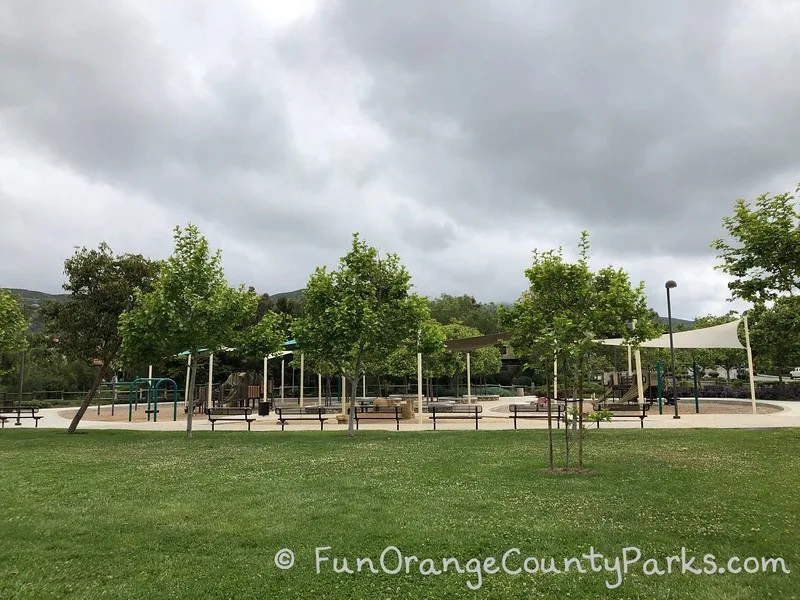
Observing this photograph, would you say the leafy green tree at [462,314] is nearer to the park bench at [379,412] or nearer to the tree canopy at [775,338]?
the tree canopy at [775,338]

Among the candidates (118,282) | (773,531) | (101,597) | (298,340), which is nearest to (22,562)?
(101,597)

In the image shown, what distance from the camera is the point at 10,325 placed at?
1728 centimetres

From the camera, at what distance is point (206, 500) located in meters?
7.11

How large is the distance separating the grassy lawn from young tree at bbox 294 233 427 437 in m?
4.27

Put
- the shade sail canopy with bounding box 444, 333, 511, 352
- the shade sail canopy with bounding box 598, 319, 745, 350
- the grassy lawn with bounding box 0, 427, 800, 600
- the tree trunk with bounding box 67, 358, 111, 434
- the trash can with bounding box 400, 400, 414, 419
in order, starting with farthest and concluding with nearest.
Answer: the shade sail canopy with bounding box 598, 319, 745, 350 < the shade sail canopy with bounding box 444, 333, 511, 352 < the trash can with bounding box 400, 400, 414, 419 < the tree trunk with bounding box 67, 358, 111, 434 < the grassy lawn with bounding box 0, 427, 800, 600

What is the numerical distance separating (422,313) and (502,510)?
9.15 metres

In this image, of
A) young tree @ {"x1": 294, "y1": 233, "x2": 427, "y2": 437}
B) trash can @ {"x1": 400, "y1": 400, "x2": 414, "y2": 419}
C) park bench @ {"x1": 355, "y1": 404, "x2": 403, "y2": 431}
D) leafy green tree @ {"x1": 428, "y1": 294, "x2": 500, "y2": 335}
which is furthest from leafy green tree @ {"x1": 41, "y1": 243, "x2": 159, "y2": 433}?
leafy green tree @ {"x1": 428, "y1": 294, "x2": 500, "y2": 335}

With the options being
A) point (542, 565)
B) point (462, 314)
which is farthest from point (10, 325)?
point (462, 314)

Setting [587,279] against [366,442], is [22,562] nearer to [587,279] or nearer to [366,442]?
[366,442]

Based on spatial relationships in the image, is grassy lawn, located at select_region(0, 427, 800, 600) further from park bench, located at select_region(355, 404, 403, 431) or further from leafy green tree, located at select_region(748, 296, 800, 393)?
leafy green tree, located at select_region(748, 296, 800, 393)

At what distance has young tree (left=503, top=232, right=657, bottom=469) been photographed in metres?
8.84

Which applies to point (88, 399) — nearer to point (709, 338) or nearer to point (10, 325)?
point (10, 325)

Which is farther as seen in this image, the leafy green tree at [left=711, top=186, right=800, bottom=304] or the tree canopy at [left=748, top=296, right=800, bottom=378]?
the tree canopy at [left=748, top=296, right=800, bottom=378]

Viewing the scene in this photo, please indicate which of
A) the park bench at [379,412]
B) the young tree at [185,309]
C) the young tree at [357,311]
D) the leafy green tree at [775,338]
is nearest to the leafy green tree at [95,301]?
the young tree at [185,309]
